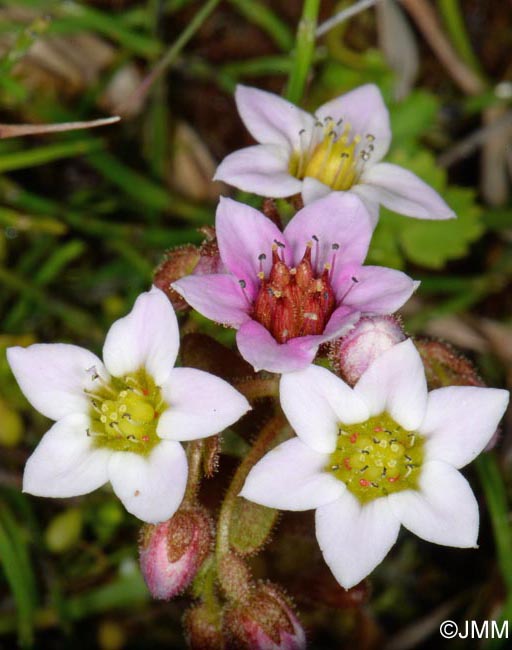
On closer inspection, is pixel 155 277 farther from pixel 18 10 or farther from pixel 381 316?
pixel 18 10

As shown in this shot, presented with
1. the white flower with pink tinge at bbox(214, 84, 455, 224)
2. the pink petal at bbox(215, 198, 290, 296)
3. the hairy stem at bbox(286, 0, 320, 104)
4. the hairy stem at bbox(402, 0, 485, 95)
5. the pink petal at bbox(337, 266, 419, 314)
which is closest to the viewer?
the pink petal at bbox(337, 266, 419, 314)

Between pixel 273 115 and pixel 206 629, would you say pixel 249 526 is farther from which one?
pixel 273 115

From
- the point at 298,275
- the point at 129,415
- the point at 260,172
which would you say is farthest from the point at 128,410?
the point at 260,172

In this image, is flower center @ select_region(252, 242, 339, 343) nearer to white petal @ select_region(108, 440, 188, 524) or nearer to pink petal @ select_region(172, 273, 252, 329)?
pink petal @ select_region(172, 273, 252, 329)

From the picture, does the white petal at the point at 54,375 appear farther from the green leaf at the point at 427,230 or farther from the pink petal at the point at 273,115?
the green leaf at the point at 427,230

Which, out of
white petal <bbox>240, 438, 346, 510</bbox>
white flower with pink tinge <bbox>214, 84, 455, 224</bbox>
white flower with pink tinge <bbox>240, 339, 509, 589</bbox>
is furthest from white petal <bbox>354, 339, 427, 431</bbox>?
white flower with pink tinge <bbox>214, 84, 455, 224</bbox>

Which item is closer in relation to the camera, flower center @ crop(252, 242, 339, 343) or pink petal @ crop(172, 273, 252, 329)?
pink petal @ crop(172, 273, 252, 329)
